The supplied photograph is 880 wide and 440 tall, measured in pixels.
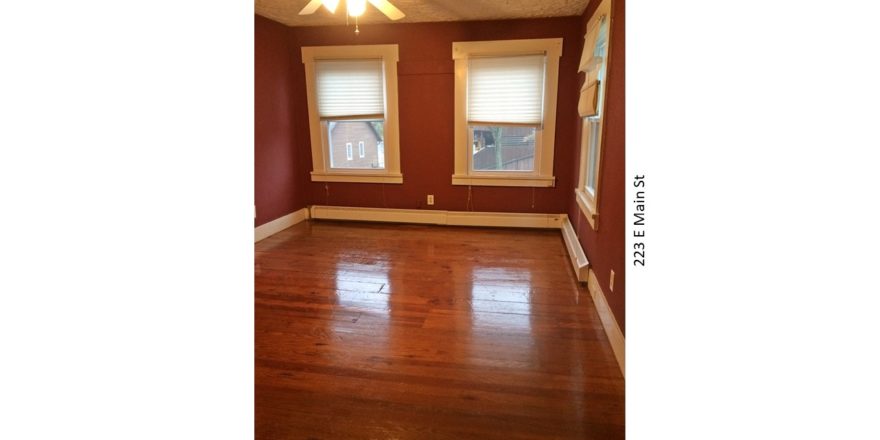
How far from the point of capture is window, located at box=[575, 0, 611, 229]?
2.77 metres

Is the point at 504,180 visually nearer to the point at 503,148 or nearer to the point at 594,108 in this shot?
the point at 503,148

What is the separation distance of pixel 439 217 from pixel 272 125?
2.09 meters

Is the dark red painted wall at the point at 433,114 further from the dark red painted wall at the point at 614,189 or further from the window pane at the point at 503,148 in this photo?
the dark red painted wall at the point at 614,189

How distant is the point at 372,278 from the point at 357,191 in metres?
2.11

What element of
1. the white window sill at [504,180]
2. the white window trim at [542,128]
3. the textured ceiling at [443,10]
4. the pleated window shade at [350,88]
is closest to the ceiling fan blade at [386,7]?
the textured ceiling at [443,10]

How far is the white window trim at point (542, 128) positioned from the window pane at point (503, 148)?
0.07 meters

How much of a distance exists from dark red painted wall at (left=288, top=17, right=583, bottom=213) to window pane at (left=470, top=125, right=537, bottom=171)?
251 millimetres

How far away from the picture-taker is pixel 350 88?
4.98 m

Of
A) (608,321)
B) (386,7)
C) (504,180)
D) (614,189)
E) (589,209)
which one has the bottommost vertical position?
(608,321)

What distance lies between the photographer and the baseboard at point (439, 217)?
4953 mm

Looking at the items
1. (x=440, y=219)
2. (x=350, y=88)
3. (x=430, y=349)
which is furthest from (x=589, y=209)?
(x=350, y=88)
